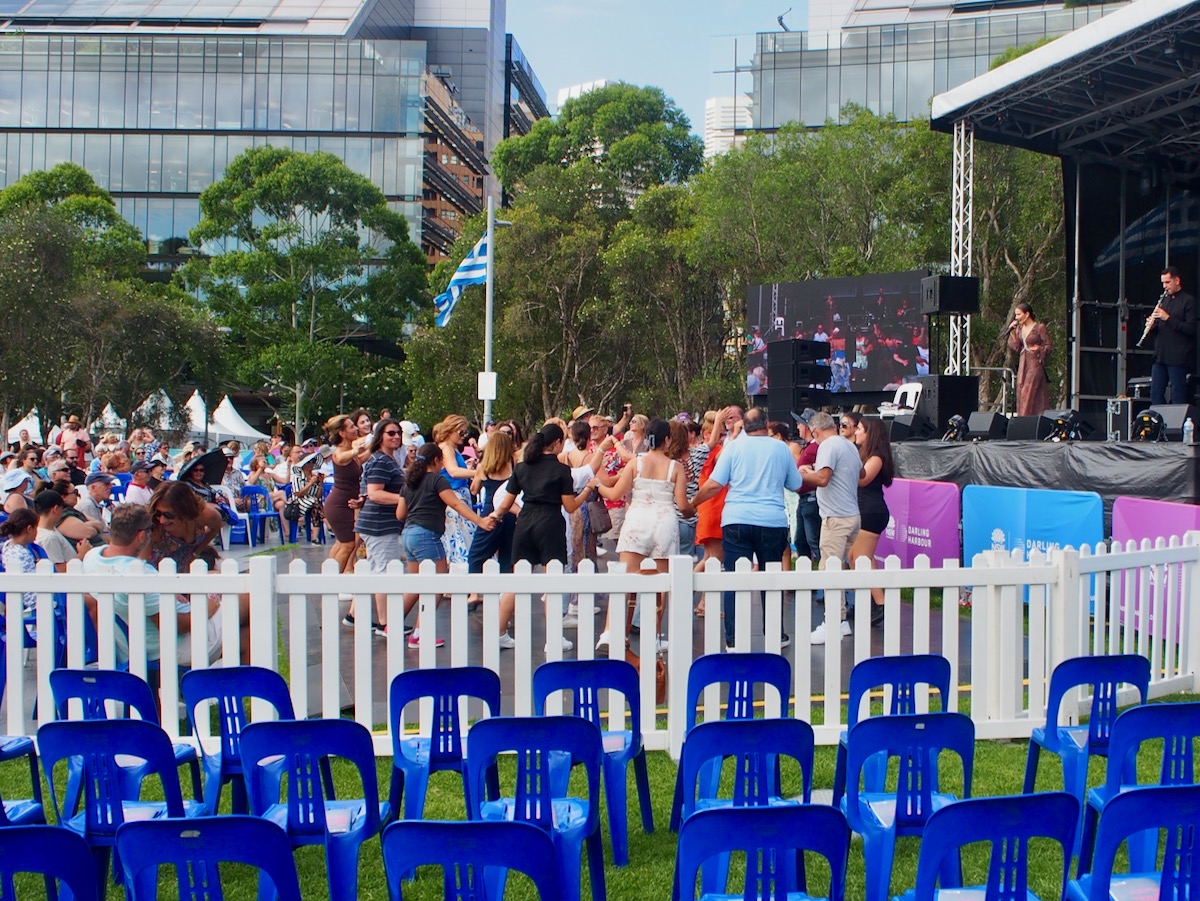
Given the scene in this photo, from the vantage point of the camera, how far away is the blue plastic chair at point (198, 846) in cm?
253

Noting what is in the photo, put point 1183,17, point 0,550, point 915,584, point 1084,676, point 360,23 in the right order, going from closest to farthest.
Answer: point 1084,676
point 915,584
point 0,550
point 1183,17
point 360,23

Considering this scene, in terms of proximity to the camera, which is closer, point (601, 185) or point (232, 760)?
point (232, 760)

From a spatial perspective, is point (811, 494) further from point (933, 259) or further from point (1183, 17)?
point (933, 259)

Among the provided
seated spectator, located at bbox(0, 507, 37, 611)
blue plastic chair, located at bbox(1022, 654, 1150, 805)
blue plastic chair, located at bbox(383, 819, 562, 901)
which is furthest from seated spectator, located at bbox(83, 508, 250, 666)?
blue plastic chair, located at bbox(1022, 654, 1150, 805)

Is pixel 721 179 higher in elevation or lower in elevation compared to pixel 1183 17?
higher

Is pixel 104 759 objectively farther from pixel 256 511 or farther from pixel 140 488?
pixel 256 511

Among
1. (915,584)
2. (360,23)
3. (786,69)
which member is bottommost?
(915,584)

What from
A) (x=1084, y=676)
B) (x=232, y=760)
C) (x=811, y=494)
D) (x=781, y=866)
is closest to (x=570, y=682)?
(x=232, y=760)

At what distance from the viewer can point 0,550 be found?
7359mm

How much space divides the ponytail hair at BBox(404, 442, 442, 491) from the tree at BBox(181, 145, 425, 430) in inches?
1518

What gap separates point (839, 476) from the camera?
8180 mm

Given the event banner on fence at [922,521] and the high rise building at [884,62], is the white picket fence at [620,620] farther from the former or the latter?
the high rise building at [884,62]

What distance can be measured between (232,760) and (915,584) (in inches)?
129

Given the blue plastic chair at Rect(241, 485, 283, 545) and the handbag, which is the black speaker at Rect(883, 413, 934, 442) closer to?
the handbag
